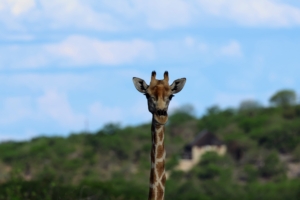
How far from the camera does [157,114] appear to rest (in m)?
10.7

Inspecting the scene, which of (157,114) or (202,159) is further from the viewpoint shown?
(202,159)

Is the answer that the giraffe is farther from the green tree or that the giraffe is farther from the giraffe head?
the green tree

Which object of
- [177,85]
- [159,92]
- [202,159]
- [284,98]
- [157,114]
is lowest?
[157,114]

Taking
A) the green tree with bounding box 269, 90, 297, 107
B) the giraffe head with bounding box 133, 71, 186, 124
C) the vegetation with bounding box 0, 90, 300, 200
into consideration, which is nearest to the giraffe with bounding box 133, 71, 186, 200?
the giraffe head with bounding box 133, 71, 186, 124

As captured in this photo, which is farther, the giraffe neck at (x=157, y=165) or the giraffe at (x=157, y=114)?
the giraffe neck at (x=157, y=165)

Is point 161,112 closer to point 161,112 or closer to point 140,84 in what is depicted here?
point 161,112

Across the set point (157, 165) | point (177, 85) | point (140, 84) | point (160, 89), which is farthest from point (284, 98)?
point (160, 89)

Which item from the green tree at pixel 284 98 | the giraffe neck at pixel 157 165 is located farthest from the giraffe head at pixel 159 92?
the green tree at pixel 284 98

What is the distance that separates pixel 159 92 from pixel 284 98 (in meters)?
130

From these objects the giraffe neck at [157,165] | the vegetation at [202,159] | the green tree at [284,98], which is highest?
the green tree at [284,98]

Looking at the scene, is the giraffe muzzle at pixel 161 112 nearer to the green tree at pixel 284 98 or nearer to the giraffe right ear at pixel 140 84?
the giraffe right ear at pixel 140 84

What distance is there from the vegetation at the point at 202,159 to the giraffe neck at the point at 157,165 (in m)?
72.4

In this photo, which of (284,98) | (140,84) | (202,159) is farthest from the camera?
(284,98)

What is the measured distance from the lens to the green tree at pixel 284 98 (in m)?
138
